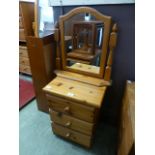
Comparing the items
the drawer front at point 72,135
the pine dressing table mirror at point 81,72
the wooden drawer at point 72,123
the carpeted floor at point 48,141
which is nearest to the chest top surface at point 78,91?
the pine dressing table mirror at point 81,72

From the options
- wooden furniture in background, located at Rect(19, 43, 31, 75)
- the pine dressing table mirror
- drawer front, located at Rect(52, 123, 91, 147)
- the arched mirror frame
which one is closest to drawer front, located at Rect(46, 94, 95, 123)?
the pine dressing table mirror

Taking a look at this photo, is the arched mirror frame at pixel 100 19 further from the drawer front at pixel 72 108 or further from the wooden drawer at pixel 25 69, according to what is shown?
the wooden drawer at pixel 25 69

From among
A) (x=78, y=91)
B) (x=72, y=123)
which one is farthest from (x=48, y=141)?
(x=78, y=91)

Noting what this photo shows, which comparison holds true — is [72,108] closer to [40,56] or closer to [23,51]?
[40,56]

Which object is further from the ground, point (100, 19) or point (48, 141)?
point (100, 19)

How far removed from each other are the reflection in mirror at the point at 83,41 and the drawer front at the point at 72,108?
0.39m

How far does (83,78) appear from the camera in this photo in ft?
4.55

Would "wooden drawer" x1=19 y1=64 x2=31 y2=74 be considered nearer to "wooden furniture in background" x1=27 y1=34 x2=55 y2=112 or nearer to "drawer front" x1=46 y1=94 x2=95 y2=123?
"wooden furniture in background" x1=27 y1=34 x2=55 y2=112

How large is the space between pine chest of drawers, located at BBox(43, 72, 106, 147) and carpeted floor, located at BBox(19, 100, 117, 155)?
0.10 meters

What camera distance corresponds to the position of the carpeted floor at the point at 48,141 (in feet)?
4.60

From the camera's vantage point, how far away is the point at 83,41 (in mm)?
1302

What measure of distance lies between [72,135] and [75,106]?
386 mm
